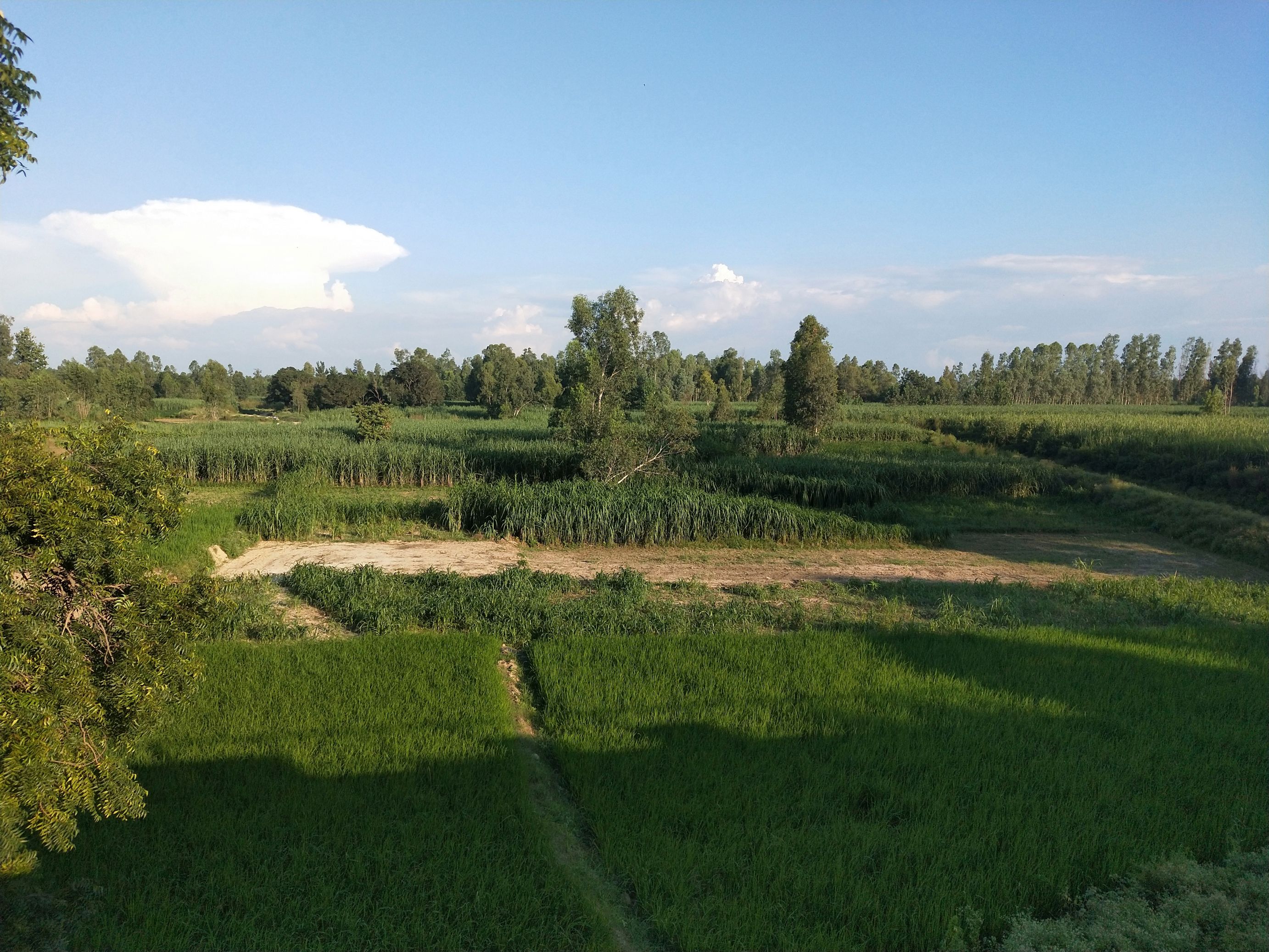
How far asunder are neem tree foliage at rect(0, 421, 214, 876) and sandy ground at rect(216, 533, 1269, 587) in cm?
841

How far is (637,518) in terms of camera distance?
1667 centimetres

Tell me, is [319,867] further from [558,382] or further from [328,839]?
[558,382]

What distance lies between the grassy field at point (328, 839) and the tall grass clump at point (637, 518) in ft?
30.5

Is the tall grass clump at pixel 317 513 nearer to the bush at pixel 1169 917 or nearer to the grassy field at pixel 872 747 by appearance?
the grassy field at pixel 872 747

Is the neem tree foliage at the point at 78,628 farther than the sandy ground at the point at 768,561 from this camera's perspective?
No

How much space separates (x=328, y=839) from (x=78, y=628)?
2124 millimetres

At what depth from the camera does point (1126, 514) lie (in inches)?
822

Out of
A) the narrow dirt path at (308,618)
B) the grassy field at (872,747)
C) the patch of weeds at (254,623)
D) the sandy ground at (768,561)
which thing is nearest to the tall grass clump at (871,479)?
the sandy ground at (768,561)

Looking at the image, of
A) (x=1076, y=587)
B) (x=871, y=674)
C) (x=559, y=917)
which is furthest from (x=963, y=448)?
(x=559, y=917)

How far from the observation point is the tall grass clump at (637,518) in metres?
16.6

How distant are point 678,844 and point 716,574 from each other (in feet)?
30.4

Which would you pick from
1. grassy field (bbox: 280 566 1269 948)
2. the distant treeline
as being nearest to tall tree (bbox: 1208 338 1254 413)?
the distant treeline

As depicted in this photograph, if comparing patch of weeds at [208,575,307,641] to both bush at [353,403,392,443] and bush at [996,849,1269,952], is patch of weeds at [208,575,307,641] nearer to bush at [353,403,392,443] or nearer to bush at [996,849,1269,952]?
bush at [996,849,1269,952]

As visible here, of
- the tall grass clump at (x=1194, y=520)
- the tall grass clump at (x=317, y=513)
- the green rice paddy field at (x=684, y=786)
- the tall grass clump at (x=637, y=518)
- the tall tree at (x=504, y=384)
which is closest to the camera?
the green rice paddy field at (x=684, y=786)
